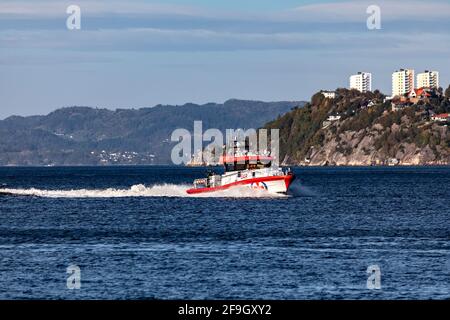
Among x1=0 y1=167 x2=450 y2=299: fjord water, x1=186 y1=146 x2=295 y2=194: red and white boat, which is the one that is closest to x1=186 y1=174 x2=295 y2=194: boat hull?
x1=186 y1=146 x2=295 y2=194: red and white boat

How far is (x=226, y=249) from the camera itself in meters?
66.7

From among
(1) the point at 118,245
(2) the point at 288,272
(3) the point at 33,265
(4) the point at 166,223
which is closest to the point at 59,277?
(3) the point at 33,265

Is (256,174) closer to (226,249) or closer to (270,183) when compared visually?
(270,183)

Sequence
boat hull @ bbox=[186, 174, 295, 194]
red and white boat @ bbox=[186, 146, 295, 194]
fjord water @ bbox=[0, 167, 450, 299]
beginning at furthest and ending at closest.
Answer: boat hull @ bbox=[186, 174, 295, 194] < red and white boat @ bbox=[186, 146, 295, 194] < fjord water @ bbox=[0, 167, 450, 299]

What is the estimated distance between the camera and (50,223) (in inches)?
3627

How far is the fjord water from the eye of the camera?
161 ft

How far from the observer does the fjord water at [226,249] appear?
49.1 m

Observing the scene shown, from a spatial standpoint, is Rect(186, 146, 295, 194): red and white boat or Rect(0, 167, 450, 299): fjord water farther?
Rect(186, 146, 295, 194): red and white boat

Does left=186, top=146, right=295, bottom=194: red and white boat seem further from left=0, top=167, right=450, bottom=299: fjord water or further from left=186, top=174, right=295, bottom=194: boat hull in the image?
left=0, top=167, right=450, bottom=299: fjord water

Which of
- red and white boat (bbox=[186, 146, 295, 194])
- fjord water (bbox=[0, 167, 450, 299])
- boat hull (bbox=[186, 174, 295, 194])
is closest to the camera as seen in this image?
fjord water (bbox=[0, 167, 450, 299])

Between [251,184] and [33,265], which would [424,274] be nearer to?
[33,265]

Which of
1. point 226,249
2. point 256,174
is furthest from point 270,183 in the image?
point 226,249

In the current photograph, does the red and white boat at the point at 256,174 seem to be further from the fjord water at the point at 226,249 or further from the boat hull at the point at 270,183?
the fjord water at the point at 226,249
